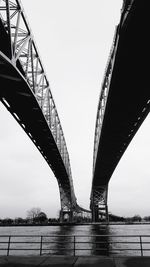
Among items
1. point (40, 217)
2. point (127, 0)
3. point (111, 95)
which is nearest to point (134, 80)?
point (111, 95)

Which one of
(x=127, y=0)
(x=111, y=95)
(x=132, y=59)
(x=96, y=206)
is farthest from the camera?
(x=96, y=206)

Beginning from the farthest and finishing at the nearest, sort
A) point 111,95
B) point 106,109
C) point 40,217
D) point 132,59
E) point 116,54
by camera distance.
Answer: point 40,217, point 106,109, point 111,95, point 132,59, point 116,54

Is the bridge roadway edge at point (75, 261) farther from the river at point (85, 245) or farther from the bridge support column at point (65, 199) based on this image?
the bridge support column at point (65, 199)

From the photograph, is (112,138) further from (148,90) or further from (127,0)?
(127,0)

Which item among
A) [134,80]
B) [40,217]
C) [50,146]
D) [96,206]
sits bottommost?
[40,217]

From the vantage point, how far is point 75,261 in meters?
8.35

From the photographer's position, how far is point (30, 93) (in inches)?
618

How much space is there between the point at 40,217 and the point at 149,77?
149123 millimetres

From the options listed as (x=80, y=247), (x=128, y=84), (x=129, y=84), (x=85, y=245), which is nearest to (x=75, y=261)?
(x=128, y=84)

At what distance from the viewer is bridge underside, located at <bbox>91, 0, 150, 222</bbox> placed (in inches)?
446

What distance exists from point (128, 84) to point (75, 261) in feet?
44.2

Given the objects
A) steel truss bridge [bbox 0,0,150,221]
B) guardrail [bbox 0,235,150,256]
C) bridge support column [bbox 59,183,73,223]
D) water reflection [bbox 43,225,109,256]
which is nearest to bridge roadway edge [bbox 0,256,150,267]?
guardrail [bbox 0,235,150,256]

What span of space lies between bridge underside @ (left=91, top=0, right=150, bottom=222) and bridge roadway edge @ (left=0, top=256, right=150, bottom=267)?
9630 millimetres

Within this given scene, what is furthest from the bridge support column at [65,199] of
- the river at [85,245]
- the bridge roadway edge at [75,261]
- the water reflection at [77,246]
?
the bridge roadway edge at [75,261]
